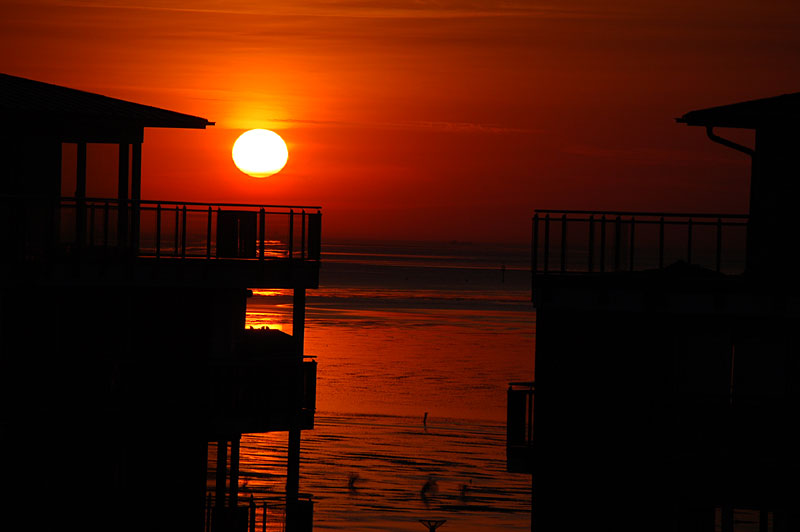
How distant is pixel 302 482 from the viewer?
41594 millimetres

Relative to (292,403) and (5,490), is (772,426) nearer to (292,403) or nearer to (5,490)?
(292,403)

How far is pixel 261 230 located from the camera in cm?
2448

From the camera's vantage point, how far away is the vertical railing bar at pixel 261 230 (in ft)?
79.2

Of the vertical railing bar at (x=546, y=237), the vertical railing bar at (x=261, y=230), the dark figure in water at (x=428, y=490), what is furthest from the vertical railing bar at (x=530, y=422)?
the dark figure in water at (x=428, y=490)

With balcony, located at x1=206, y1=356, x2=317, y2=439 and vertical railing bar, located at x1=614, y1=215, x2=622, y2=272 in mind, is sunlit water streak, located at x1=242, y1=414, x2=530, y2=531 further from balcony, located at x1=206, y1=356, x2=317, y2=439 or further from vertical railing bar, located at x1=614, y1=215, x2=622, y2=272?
vertical railing bar, located at x1=614, y1=215, x2=622, y2=272

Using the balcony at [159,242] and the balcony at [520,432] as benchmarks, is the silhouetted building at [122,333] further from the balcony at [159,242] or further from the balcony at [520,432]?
the balcony at [520,432]

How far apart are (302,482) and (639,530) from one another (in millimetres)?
21310

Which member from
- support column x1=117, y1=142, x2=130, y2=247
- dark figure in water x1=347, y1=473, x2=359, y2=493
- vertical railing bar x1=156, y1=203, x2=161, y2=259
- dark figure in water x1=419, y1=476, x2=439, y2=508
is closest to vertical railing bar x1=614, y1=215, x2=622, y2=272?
vertical railing bar x1=156, y1=203, x2=161, y2=259

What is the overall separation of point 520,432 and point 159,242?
305 inches

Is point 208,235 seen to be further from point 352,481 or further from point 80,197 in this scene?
point 352,481

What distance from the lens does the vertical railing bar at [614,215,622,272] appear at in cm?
2255

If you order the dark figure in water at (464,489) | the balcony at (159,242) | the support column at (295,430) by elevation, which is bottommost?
the dark figure in water at (464,489)

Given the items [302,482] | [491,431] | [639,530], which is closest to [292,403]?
[639,530]

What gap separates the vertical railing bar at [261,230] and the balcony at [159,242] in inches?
0.8
